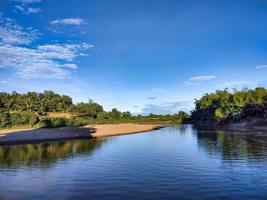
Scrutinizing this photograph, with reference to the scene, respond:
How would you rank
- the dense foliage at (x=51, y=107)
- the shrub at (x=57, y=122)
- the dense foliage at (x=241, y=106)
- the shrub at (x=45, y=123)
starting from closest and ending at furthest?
the shrub at (x=45, y=123) → the shrub at (x=57, y=122) → the dense foliage at (x=241, y=106) → the dense foliage at (x=51, y=107)

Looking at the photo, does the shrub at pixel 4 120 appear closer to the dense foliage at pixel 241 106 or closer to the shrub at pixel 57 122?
the shrub at pixel 57 122

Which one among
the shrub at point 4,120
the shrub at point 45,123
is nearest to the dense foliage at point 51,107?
the shrub at point 45,123

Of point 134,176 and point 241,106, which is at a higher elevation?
point 241,106

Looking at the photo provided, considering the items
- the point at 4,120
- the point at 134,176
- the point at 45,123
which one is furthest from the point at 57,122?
the point at 134,176

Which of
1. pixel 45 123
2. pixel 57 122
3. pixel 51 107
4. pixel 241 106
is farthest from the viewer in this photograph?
pixel 51 107

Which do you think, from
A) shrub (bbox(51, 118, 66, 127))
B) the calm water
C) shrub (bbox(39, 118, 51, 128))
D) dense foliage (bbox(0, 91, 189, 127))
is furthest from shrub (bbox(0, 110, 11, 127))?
the calm water

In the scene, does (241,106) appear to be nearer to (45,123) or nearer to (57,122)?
(57,122)

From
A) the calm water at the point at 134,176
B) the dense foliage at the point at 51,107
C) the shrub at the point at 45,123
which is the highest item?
the dense foliage at the point at 51,107

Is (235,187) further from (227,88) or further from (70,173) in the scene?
(227,88)

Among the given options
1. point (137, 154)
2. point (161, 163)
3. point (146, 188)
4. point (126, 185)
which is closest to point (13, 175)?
point (126, 185)

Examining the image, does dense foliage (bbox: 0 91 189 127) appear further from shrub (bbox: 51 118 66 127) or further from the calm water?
the calm water

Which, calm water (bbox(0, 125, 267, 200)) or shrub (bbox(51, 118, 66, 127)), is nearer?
calm water (bbox(0, 125, 267, 200))

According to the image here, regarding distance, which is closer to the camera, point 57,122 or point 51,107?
point 57,122

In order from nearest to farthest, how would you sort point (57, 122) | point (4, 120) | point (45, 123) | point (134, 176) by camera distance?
1. point (134, 176)
2. point (4, 120)
3. point (45, 123)
4. point (57, 122)
